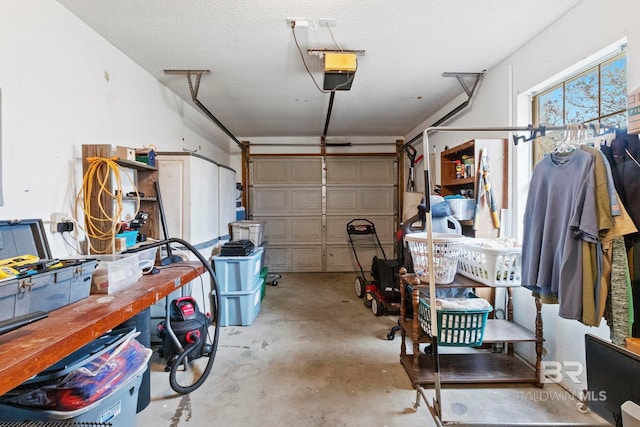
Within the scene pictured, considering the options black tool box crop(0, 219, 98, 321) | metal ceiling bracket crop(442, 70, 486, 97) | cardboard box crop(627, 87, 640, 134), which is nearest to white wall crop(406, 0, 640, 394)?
metal ceiling bracket crop(442, 70, 486, 97)

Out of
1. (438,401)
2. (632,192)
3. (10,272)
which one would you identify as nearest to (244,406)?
(438,401)

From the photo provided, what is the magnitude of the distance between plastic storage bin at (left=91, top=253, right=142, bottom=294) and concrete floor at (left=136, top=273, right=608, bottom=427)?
33.3 inches

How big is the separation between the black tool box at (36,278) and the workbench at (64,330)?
0.20ft

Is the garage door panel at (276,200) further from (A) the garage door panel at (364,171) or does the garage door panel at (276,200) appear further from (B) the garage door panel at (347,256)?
(B) the garage door panel at (347,256)

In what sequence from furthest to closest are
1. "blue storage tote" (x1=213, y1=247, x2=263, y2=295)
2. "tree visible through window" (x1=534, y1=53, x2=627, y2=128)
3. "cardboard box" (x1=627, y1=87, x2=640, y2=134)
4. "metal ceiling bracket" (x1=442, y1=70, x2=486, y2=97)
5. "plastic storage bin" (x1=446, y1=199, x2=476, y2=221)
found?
"blue storage tote" (x1=213, y1=247, x2=263, y2=295)
"metal ceiling bracket" (x1=442, y1=70, x2=486, y2=97)
"plastic storage bin" (x1=446, y1=199, x2=476, y2=221)
"tree visible through window" (x1=534, y1=53, x2=627, y2=128)
"cardboard box" (x1=627, y1=87, x2=640, y2=134)

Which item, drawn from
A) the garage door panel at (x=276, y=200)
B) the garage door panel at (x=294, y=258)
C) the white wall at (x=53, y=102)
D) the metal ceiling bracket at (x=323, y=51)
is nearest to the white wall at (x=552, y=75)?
the metal ceiling bracket at (x=323, y=51)

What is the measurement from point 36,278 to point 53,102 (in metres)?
1.22

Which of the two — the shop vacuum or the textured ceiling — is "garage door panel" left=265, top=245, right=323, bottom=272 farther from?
the shop vacuum

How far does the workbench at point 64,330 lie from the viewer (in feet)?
2.52

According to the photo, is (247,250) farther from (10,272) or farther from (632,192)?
(632,192)

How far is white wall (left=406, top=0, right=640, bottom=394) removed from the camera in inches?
58.8

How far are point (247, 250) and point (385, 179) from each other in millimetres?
3308

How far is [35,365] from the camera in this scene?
80cm

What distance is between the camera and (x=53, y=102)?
1.67 metres
